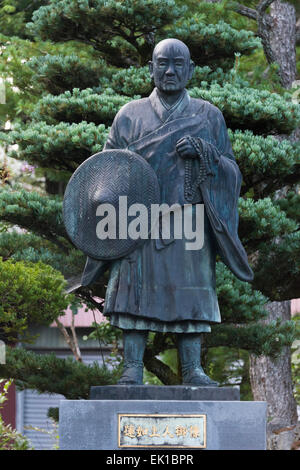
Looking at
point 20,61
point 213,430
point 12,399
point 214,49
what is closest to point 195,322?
point 213,430

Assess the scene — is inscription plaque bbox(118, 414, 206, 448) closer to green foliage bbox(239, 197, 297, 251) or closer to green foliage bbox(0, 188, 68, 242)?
green foliage bbox(239, 197, 297, 251)

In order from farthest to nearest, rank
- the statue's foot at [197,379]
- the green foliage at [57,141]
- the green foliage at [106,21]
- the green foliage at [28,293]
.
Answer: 1. the green foliage at [106,21]
2. the green foliage at [57,141]
3. the green foliage at [28,293]
4. the statue's foot at [197,379]

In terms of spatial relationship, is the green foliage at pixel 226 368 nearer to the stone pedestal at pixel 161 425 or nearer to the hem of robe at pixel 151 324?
the hem of robe at pixel 151 324

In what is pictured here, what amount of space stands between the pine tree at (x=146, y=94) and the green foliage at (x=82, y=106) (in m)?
0.01

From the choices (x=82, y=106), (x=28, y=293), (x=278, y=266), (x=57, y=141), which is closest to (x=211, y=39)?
(x=82, y=106)

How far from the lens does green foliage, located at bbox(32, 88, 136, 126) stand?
29.9 ft

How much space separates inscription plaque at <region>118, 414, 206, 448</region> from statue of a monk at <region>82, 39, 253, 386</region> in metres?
0.38

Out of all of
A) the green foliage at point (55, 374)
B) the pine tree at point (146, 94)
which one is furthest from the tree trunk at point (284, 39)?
the green foliage at point (55, 374)

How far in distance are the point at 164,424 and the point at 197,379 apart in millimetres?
Answer: 465

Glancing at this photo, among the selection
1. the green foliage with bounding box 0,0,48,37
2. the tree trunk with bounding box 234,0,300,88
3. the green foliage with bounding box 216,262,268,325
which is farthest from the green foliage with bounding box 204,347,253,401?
the green foliage with bounding box 0,0,48,37

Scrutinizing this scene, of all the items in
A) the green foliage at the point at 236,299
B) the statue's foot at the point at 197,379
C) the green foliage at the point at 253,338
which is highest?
the green foliage at the point at 236,299

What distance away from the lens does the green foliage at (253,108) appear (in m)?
8.77

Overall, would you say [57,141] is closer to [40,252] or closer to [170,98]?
[40,252]

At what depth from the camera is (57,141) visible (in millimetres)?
8664
